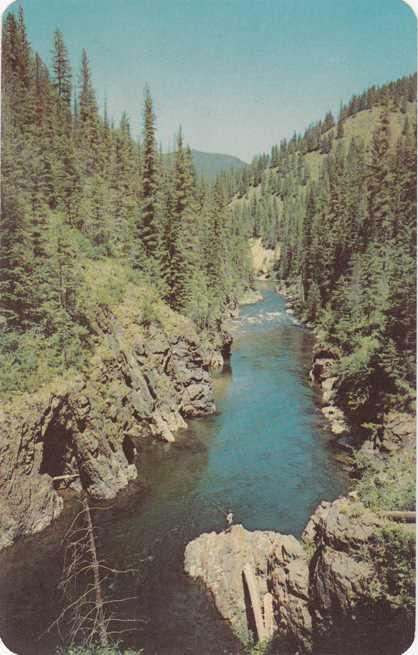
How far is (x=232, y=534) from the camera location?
51.8ft

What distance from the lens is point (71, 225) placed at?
32.2 metres

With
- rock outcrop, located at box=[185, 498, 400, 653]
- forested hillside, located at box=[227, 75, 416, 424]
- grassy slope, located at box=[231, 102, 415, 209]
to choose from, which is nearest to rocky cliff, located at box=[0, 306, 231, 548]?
rock outcrop, located at box=[185, 498, 400, 653]

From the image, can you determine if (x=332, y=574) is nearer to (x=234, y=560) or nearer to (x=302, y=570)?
(x=302, y=570)

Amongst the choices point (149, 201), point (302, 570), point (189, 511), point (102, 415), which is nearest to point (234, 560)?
point (302, 570)

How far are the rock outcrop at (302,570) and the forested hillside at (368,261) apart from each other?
22.4 ft

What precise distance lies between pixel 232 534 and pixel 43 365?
10336 millimetres

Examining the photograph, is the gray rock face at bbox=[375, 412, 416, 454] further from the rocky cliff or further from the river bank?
the rocky cliff

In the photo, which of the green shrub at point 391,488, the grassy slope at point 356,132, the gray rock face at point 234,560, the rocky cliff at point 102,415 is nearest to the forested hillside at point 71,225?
the rocky cliff at point 102,415

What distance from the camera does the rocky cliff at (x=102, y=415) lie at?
53.2 ft

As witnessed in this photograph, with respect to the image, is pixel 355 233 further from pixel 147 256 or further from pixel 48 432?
pixel 48 432

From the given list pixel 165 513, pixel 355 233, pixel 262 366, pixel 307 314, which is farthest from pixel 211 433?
pixel 307 314

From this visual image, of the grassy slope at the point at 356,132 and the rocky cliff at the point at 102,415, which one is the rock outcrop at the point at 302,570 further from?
the grassy slope at the point at 356,132

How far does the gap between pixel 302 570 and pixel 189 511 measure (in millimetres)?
6238

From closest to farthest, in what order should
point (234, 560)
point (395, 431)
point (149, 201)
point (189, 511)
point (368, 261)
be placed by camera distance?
1. point (234, 560)
2. point (189, 511)
3. point (395, 431)
4. point (149, 201)
5. point (368, 261)
